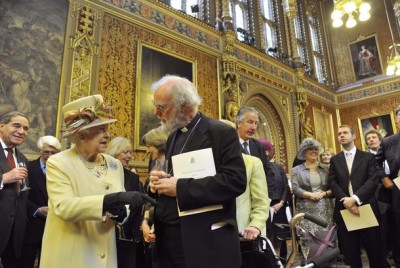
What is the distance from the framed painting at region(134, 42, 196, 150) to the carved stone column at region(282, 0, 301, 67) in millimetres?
6101

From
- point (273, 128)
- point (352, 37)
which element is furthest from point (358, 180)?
point (352, 37)

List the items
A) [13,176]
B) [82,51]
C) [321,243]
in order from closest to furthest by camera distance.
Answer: [13,176], [321,243], [82,51]

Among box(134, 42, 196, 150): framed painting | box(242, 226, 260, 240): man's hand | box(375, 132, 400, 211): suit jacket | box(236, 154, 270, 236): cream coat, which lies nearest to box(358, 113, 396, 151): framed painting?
box(134, 42, 196, 150): framed painting

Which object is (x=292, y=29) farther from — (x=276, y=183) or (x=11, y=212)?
(x=11, y=212)

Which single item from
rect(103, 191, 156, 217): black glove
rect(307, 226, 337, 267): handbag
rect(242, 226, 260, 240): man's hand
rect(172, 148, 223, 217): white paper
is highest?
rect(172, 148, 223, 217): white paper

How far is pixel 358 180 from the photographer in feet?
11.1

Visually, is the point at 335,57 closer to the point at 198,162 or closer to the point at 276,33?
the point at 276,33

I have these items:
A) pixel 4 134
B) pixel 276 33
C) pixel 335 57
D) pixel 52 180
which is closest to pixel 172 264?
pixel 52 180

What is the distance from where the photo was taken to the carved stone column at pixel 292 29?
39.3 feet

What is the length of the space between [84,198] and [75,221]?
117 mm

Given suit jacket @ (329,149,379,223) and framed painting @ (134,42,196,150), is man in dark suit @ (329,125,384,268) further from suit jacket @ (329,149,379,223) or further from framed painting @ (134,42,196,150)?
framed painting @ (134,42,196,150)

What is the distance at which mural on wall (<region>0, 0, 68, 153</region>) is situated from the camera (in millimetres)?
4961

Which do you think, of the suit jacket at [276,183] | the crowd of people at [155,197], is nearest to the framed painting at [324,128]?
the suit jacket at [276,183]

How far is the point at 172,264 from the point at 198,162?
1.68 ft
